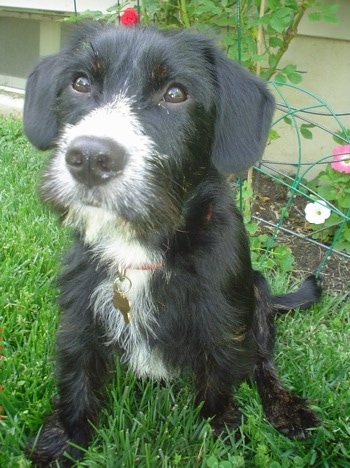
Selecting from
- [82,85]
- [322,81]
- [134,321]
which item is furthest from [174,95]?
[322,81]

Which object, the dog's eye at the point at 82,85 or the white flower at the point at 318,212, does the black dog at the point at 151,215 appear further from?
the white flower at the point at 318,212

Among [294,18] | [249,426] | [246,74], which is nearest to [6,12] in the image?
[294,18]

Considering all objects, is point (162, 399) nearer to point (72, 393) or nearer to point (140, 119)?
point (72, 393)

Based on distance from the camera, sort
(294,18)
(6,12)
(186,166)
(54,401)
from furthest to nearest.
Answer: (6,12) → (294,18) → (54,401) → (186,166)

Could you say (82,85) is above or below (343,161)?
above

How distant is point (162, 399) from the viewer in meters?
1.99

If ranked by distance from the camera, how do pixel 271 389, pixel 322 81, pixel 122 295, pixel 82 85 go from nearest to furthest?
pixel 82 85, pixel 122 295, pixel 271 389, pixel 322 81

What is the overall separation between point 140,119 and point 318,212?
5.76 feet

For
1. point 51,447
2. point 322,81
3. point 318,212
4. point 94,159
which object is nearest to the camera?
point 94,159

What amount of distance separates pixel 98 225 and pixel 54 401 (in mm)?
788

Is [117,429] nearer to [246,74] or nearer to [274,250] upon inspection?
[246,74]

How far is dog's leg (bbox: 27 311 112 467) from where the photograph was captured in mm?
1864

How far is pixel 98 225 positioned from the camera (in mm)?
1521

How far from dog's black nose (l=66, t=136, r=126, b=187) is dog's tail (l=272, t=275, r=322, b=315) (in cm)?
136
